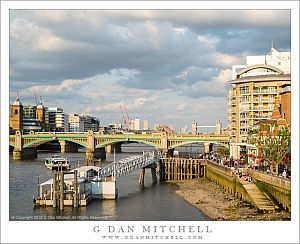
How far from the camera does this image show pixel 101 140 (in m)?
54.4

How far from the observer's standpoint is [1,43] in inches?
552

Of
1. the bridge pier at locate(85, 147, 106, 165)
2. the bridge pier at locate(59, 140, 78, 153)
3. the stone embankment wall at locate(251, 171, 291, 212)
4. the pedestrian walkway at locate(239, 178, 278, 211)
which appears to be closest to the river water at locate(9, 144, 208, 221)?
the pedestrian walkway at locate(239, 178, 278, 211)

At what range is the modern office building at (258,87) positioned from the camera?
109 ft

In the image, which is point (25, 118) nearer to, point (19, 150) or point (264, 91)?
point (19, 150)

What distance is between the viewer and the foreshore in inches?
706

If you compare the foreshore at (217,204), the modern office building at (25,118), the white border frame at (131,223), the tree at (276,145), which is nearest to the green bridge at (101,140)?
the modern office building at (25,118)

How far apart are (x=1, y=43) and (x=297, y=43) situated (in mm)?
8311

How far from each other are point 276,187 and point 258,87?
15.7m

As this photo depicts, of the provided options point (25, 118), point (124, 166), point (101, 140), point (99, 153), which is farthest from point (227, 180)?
point (25, 118)

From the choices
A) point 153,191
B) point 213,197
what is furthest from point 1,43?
point 153,191

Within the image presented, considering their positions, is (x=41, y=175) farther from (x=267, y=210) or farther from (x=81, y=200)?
(x=267, y=210)

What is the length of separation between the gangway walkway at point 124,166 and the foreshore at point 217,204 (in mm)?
2777

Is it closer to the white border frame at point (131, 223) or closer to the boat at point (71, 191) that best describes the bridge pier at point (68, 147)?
the boat at point (71, 191)

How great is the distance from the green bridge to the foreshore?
15.5 metres
